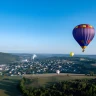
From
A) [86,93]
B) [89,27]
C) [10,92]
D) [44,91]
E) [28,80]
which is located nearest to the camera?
Result: [89,27]

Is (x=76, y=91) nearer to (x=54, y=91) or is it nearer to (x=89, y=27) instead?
(x=54, y=91)

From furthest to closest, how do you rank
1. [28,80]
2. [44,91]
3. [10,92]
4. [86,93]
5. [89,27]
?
[28,80] < [10,92] < [44,91] < [86,93] < [89,27]

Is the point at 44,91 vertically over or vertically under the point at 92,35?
under

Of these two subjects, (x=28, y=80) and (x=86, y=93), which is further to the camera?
(x=28, y=80)

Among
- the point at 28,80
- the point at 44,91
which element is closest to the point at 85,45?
the point at 44,91

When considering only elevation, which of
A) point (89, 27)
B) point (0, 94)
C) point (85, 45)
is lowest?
point (0, 94)
